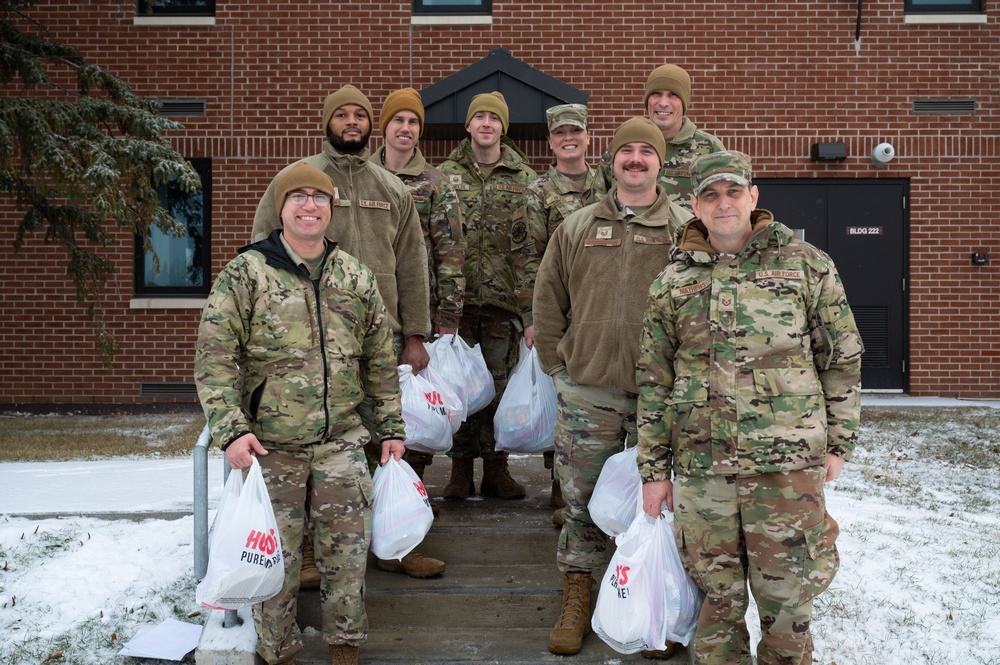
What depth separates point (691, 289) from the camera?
344cm

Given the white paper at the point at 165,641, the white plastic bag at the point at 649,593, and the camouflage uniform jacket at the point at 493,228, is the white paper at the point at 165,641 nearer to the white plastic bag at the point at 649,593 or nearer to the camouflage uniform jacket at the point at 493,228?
the white plastic bag at the point at 649,593

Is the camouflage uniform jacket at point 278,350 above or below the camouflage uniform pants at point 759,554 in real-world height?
above

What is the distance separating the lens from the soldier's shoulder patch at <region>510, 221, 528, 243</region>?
219 inches

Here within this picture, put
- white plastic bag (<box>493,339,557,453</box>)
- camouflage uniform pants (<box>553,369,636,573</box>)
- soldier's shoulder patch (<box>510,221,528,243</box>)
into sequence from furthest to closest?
1. soldier's shoulder patch (<box>510,221,528,243</box>)
2. white plastic bag (<box>493,339,557,453</box>)
3. camouflage uniform pants (<box>553,369,636,573</box>)

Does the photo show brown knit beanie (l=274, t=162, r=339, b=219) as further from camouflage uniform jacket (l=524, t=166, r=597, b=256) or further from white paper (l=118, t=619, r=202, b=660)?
white paper (l=118, t=619, r=202, b=660)

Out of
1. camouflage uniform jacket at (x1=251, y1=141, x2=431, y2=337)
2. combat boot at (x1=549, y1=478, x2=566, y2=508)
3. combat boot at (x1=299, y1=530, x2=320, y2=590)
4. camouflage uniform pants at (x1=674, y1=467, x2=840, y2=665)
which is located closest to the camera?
camouflage uniform pants at (x1=674, y1=467, x2=840, y2=665)

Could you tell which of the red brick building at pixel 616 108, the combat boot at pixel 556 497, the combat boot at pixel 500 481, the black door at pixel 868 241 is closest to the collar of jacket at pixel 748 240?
the combat boot at pixel 556 497

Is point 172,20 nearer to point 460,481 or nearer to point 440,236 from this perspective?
point 440,236

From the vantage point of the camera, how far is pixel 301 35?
34.3 feet

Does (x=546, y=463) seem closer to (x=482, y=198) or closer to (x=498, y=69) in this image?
(x=482, y=198)

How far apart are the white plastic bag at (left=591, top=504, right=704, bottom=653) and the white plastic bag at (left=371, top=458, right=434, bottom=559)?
883mm

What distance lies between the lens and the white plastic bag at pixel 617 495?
12.9 feet

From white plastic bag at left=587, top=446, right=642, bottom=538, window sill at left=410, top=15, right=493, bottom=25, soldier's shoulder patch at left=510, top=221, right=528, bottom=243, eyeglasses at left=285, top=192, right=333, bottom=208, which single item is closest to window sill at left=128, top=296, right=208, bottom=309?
window sill at left=410, top=15, right=493, bottom=25

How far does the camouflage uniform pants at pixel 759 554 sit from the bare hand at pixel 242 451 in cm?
157
